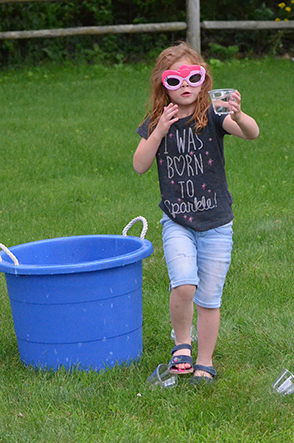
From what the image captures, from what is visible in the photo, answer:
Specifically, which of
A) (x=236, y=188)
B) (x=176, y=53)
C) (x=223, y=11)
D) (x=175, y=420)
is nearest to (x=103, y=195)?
(x=236, y=188)

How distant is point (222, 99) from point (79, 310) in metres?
1.04

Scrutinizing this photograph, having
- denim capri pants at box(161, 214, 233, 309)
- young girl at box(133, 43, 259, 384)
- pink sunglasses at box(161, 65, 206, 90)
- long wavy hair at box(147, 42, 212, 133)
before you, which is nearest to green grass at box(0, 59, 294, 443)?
young girl at box(133, 43, 259, 384)

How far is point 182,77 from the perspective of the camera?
2701mm

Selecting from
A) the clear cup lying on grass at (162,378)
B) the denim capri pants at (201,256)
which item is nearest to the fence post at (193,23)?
the denim capri pants at (201,256)

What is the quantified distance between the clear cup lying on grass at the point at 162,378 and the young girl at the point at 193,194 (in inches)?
1.0

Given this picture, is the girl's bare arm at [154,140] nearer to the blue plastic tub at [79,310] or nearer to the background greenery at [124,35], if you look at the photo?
the blue plastic tub at [79,310]

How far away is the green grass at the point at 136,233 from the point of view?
2.45 meters

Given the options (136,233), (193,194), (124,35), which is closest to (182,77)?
(193,194)

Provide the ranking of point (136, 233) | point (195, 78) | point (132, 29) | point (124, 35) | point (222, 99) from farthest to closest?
point (124, 35)
point (132, 29)
point (136, 233)
point (195, 78)
point (222, 99)

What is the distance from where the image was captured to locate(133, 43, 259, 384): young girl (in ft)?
8.92

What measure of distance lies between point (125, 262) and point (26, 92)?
295 inches

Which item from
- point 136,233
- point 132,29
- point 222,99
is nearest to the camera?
point 222,99

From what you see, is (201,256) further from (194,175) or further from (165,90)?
(165,90)

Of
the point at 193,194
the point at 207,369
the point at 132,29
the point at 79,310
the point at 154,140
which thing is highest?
the point at 154,140
